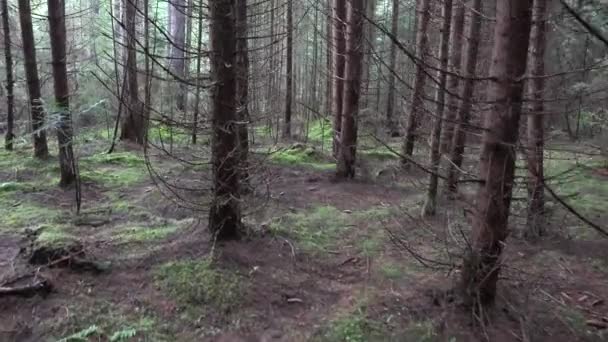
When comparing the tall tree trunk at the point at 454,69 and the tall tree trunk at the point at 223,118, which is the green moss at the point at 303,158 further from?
the tall tree trunk at the point at 223,118

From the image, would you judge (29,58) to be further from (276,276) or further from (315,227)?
(276,276)

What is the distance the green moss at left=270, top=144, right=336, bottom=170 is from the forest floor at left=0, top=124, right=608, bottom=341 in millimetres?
3187

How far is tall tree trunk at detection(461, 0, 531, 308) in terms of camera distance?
3.48m

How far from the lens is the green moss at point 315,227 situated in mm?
5633

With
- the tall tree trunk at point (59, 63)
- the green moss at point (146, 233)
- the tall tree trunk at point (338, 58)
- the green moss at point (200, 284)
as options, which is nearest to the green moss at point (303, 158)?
the tall tree trunk at point (338, 58)

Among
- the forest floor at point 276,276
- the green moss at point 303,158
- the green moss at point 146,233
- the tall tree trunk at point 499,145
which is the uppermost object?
the tall tree trunk at point 499,145

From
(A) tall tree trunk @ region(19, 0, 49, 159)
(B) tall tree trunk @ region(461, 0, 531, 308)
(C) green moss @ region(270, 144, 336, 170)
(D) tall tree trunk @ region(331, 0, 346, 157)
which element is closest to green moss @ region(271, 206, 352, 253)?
(B) tall tree trunk @ region(461, 0, 531, 308)

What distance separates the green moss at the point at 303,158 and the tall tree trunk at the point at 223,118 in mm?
5331

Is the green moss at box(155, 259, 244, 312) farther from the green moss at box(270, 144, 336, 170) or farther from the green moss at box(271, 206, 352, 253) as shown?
the green moss at box(270, 144, 336, 170)

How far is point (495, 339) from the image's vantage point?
3.62 m

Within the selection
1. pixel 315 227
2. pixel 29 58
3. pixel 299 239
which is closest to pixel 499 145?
pixel 299 239

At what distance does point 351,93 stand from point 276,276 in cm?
508

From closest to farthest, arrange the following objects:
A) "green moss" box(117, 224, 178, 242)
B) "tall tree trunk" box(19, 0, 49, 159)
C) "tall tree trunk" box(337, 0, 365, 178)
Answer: "green moss" box(117, 224, 178, 242)
"tall tree trunk" box(337, 0, 365, 178)
"tall tree trunk" box(19, 0, 49, 159)

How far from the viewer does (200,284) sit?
4.21 m
